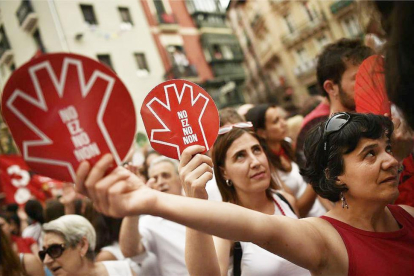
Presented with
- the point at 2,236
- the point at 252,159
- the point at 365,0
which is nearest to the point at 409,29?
the point at 365,0

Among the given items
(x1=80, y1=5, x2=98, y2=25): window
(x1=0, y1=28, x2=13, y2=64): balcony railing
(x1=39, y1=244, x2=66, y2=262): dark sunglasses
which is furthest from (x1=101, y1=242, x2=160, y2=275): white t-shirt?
(x1=80, y1=5, x2=98, y2=25): window

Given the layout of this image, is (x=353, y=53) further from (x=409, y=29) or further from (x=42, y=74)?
(x=42, y=74)

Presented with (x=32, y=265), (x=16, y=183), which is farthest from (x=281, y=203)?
(x=16, y=183)

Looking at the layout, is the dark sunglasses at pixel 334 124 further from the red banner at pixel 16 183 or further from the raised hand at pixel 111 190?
the red banner at pixel 16 183

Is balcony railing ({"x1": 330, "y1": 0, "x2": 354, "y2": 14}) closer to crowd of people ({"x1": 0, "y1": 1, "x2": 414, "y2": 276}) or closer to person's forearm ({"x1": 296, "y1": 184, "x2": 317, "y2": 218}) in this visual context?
crowd of people ({"x1": 0, "y1": 1, "x2": 414, "y2": 276})

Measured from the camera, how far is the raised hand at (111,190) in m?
0.81

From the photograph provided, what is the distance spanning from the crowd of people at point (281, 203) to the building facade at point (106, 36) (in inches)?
249

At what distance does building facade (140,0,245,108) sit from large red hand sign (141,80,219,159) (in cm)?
1278

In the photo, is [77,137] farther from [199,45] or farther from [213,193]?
[199,45]

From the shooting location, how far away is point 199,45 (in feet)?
65.6

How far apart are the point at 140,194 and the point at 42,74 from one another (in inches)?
16.1

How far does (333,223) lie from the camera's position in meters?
1.30

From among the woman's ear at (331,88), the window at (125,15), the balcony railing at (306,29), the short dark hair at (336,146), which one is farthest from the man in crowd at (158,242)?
the window at (125,15)

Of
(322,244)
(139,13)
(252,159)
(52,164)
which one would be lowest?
(322,244)
